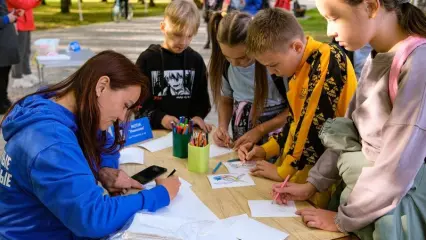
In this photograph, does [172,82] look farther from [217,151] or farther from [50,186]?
[50,186]

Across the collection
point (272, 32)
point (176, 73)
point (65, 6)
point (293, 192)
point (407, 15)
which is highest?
point (407, 15)

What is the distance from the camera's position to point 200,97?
2676mm

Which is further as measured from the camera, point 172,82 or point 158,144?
point 172,82

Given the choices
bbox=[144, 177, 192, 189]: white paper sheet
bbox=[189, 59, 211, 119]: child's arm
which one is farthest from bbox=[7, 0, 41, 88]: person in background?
bbox=[144, 177, 192, 189]: white paper sheet

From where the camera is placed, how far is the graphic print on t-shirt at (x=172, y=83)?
100 inches

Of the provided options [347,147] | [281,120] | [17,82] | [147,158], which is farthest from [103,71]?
[17,82]

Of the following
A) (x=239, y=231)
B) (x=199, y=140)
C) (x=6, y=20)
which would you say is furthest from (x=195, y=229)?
(x=6, y=20)

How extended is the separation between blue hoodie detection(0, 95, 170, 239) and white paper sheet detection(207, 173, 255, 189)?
34 cm

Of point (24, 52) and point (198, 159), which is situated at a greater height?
point (198, 159)

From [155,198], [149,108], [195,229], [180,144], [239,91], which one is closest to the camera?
[195,229]

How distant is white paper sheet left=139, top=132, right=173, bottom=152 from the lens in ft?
6.91

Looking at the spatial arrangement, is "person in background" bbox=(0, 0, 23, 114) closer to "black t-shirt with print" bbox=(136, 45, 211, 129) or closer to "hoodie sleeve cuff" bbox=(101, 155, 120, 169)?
"black t-shirt with print" bbox=(136, 45, 211, 129)

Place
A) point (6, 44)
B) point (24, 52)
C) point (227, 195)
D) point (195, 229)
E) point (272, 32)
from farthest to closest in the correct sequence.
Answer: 1. point (24, 52)
2. point (6, 44)
3. point (272, 32)
4. point (227, 195)
5. point (195, 229)

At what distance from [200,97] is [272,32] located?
1.01 metres
